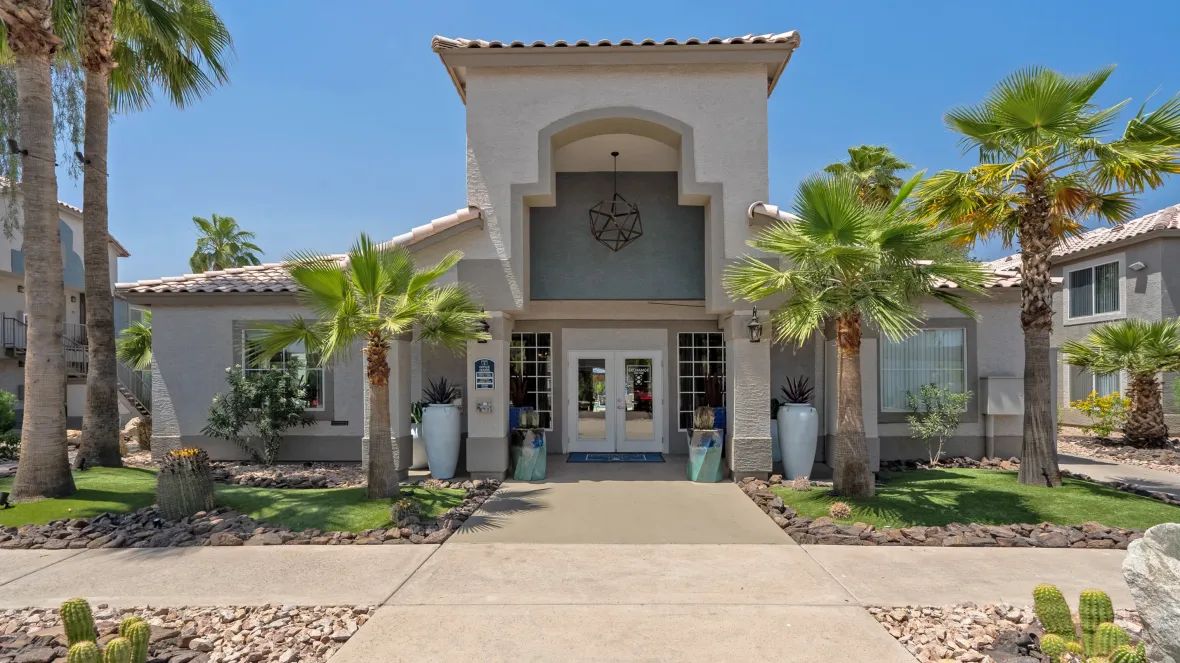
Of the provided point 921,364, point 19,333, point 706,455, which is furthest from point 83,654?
point 19,333

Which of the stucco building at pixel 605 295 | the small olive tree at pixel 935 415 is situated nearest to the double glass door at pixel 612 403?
the stucco building at pixel 605 295

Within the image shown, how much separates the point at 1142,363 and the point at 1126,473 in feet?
13.1

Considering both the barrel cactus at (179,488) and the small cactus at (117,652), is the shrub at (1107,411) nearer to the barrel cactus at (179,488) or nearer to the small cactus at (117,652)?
A: the barrel cactus at (179,488)

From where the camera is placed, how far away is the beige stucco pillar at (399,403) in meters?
11.3

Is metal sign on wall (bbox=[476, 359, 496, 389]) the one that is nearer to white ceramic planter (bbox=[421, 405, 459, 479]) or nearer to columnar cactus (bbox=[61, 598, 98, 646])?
white ceramic planter (bbox=[421, 405, 459, 479])

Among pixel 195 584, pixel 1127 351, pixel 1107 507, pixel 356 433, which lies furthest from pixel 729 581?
pixel 1127 351

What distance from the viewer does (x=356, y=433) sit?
1319cm

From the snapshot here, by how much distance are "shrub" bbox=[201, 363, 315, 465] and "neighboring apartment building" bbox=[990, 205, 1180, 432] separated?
1781 centimetres

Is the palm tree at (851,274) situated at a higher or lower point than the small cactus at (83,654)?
higher

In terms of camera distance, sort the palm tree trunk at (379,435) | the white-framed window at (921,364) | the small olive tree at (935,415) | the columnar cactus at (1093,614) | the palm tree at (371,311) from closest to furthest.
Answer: the columnar cactus at (1093,614), the palm tree at (371,311), the palm tree trunk at (379,435), the small olive tree at (935,415), the white-framed window at (921,364)

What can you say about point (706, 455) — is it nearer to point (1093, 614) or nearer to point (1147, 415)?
point (1093, 614)

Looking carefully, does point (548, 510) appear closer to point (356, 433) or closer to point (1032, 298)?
point (356, 433)

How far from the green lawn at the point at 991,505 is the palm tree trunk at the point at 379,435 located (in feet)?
18.2

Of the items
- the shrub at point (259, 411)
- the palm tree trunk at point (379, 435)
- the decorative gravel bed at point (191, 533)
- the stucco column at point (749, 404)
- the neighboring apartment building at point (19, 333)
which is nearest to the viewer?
the decorative gravel bed at point (191, 533)
